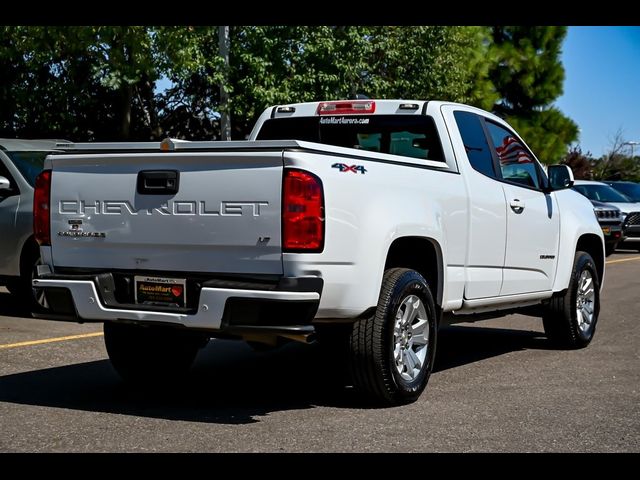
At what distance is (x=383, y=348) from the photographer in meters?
6.28

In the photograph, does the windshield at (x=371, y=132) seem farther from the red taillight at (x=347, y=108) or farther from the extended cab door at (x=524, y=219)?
the extended cab door at (x=524, y=219)

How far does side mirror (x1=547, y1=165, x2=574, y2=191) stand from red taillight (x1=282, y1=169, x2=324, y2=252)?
11.8 ft

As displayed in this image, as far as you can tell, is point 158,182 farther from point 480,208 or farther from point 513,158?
point 513,158

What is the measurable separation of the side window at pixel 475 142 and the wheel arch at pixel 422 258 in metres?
0.93

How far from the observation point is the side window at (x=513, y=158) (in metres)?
8.18

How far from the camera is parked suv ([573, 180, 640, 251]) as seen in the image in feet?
78.1

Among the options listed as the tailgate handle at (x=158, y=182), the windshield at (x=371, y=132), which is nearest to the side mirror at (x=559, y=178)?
the windshield at (x=371, y=132)

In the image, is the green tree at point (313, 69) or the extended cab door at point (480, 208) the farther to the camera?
the green tree at point (313, 69)

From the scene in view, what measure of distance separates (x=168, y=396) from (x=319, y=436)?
62.6 inches

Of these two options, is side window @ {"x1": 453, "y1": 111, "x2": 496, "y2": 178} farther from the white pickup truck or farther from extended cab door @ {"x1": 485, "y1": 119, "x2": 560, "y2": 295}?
extended cab door @ {"x1": 485, "y1": 119, "x2": 560, "y2": 295}

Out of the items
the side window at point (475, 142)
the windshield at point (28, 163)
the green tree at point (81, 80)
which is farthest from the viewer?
the green tree at point (81, 80)

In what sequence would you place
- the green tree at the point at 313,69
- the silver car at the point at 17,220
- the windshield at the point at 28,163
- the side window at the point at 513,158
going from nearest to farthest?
the side window at the point at 513,158 → the silver car at the point at 17,220 → the windshield at the point at 28,163 → the green tree at the point at 313,69
